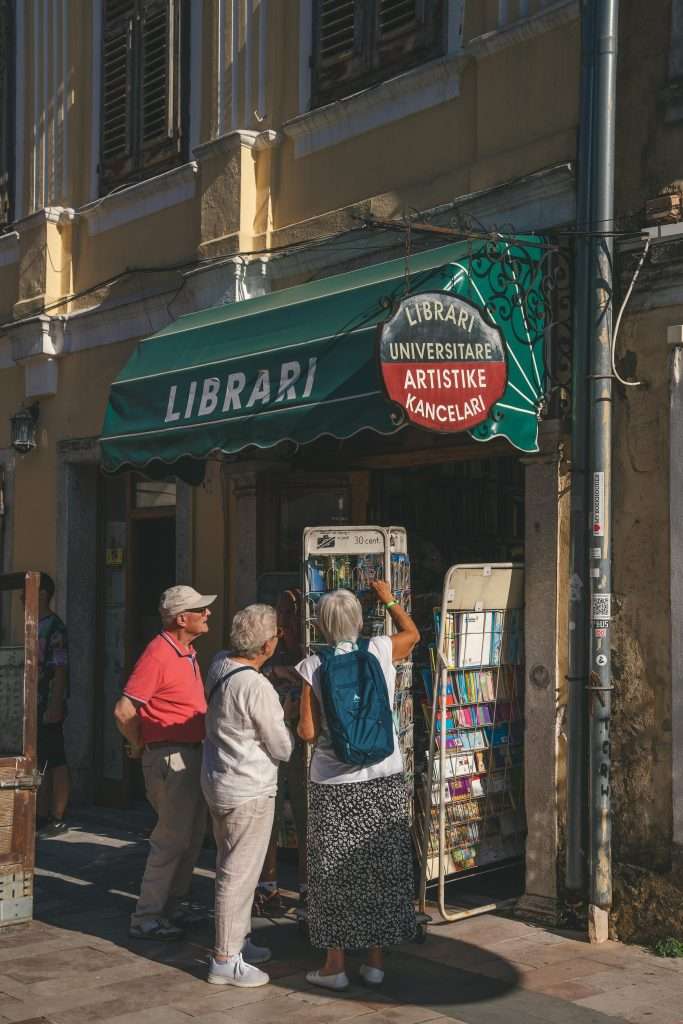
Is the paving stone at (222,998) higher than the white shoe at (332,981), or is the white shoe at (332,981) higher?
the white shoe at (332,981)

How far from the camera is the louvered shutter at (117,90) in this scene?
420 inches

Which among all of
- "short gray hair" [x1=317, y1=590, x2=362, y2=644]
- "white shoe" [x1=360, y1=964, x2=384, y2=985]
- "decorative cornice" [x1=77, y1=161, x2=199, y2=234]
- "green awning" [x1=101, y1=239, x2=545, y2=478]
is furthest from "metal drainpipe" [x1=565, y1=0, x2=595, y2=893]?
"decorative cornice" [x1=77, y1=161, x2=199, y2=234]

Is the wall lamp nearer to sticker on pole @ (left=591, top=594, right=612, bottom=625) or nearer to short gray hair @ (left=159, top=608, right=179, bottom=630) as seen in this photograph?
short gray hair @ (left=159, top=608, right=179, bottom=630)

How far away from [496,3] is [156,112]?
11.9 ft

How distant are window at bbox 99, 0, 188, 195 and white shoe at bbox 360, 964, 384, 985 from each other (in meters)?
6.40

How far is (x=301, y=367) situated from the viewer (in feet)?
23.6

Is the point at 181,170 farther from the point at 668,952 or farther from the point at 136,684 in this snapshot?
the point at 668,952

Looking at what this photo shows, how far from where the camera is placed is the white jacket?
605cm

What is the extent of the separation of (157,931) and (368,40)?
5509 mm

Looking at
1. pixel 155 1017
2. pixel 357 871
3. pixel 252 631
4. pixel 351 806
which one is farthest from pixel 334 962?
pixel 252 631

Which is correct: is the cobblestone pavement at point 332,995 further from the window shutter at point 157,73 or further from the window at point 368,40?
the window shutter at point 157,73

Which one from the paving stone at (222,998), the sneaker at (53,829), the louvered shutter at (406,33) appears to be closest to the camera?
the paving stone at (222,998)

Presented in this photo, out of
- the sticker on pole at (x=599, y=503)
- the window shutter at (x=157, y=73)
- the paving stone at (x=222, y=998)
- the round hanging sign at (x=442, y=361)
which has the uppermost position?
the window shutter at (x=157, y=73)

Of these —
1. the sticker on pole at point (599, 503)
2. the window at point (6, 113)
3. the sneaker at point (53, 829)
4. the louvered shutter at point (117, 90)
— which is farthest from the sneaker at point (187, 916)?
the window at point (6, 113)
